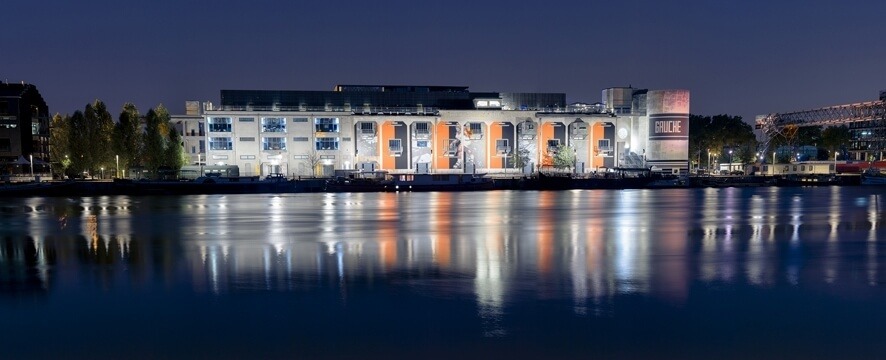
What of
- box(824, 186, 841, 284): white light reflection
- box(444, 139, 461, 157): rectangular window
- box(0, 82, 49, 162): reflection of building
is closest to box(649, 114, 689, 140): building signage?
box(444, 139, 461, 157): rectangular window

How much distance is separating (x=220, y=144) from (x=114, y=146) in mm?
10671

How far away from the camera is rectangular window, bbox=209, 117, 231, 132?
65000 mm

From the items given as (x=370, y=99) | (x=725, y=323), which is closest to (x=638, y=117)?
(x=370, y=99)

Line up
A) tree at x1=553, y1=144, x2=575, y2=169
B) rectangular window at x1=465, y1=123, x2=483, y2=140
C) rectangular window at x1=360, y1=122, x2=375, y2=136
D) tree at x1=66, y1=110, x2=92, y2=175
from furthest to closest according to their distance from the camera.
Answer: rectangular window at x1=465, y1=123, x2=483, y2=140
tree at x1=553, y1=144, x2=575, y2=169
rectangular window at x1=360, y1=122, x2=375, y2=136
tree at x1=66, y1=110, x2=92, y2=175

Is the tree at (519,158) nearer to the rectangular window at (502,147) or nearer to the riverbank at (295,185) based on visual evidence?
the rectangular window at (502,147)

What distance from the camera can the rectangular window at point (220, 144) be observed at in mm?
64750

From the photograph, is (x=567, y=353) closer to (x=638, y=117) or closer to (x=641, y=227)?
(x=641, y=227)

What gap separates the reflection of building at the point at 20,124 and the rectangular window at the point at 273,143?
1115 inches

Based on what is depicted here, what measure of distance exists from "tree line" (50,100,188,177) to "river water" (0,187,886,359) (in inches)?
1723

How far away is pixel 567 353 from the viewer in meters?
8.35

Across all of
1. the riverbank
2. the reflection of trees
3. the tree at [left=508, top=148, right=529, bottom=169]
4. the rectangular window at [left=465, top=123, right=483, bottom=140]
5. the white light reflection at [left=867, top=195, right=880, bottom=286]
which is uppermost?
the rectangular window at [left=465, top=123, right=483, bottom=140]

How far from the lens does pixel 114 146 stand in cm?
6322

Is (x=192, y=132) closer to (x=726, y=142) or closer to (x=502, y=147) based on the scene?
(x=502, y=147)

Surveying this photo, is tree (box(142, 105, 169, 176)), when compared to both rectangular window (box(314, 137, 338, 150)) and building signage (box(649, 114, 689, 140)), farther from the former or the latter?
building signage (box(649, 114, 689, 140))
